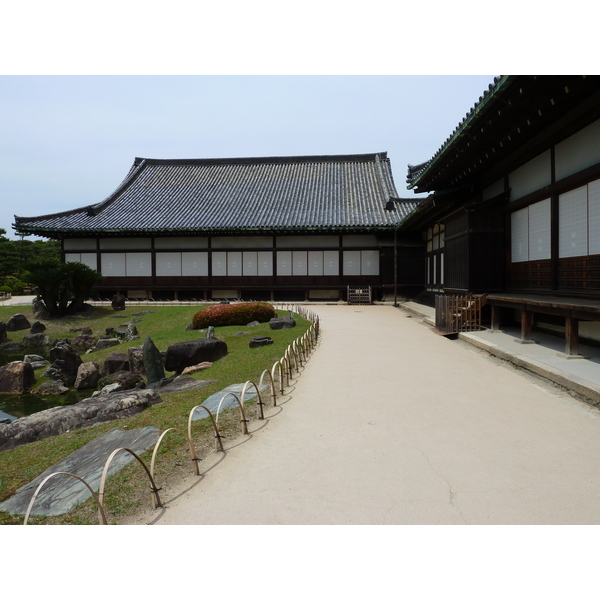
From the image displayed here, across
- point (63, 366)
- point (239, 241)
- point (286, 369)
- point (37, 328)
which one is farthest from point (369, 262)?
point (286, 369)

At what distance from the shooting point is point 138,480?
3.76 metres

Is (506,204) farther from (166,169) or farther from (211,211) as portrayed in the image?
(166,169)

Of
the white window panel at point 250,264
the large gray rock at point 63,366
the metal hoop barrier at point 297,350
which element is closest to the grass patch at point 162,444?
the metal hoop barrier at point 297,350

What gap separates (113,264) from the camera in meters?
24.6

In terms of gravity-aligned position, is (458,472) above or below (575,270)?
below

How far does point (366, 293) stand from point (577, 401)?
684 inches

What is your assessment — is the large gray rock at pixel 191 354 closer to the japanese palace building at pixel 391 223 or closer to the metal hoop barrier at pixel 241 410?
the metal hoop barrier at pixel 241 410

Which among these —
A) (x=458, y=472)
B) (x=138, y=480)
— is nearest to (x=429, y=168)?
(x=458, y=472)

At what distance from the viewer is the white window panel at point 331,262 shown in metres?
23.8

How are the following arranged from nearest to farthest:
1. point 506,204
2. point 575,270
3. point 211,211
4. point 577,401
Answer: point 577,401 < point 575,270 < point 506,204 < point 211,211

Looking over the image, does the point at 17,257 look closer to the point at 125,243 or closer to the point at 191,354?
the point at 125,243

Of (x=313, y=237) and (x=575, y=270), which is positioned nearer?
(x=575, y=270)

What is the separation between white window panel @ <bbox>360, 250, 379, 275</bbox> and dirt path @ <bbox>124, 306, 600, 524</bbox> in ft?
54.4

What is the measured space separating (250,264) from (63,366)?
14007 millimetres
